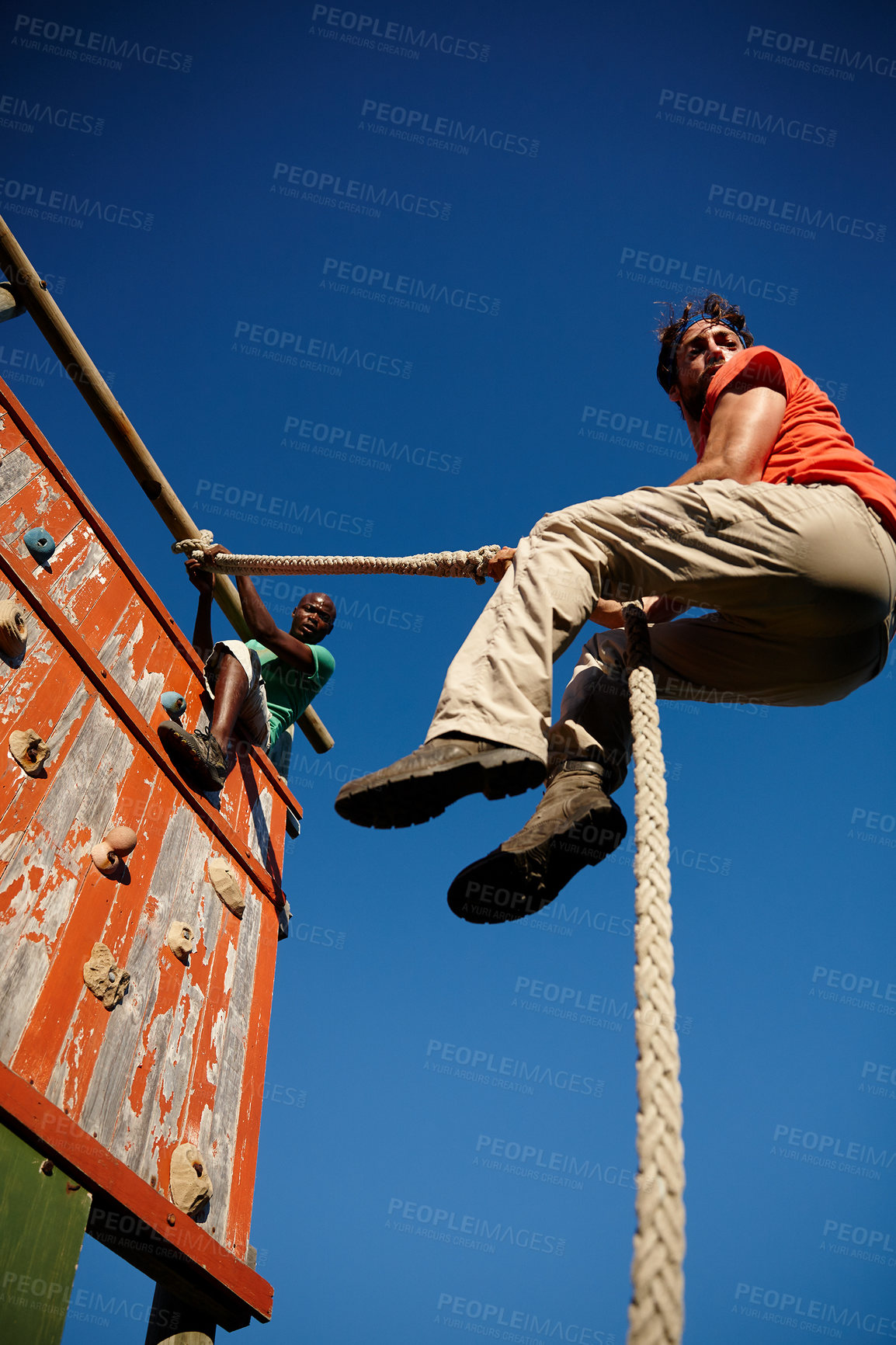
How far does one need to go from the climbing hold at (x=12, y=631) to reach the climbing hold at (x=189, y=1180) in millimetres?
1837

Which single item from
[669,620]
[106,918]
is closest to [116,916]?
[106,918]

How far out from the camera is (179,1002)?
351 centimetres

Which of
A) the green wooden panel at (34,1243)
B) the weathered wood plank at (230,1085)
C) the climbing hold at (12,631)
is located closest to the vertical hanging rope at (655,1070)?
the green wooden panel at (34,1243)

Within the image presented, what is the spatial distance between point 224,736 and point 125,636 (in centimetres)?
76

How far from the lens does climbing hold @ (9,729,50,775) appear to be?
10.1 ft

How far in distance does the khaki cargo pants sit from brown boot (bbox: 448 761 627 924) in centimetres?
26

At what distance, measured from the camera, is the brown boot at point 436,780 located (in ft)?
6.55

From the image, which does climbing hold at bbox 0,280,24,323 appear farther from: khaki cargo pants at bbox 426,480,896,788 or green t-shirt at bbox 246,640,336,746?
khaki cargo pants at bbox 426,480,896,788

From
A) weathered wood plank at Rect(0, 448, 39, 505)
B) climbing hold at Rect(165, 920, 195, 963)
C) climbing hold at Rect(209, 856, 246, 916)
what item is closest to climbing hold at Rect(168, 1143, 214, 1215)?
climbing hold at Rect(165, 920, 195, 963)

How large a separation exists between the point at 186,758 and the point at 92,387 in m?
2.32

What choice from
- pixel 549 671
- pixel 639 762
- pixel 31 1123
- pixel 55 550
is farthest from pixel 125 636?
pixel 639 762

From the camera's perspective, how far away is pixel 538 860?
2303 mm

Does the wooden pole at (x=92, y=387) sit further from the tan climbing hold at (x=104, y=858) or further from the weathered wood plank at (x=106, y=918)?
the tan climbing hold at (x=104, y=858)

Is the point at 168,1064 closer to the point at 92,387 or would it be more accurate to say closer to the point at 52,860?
the point at 52,860
